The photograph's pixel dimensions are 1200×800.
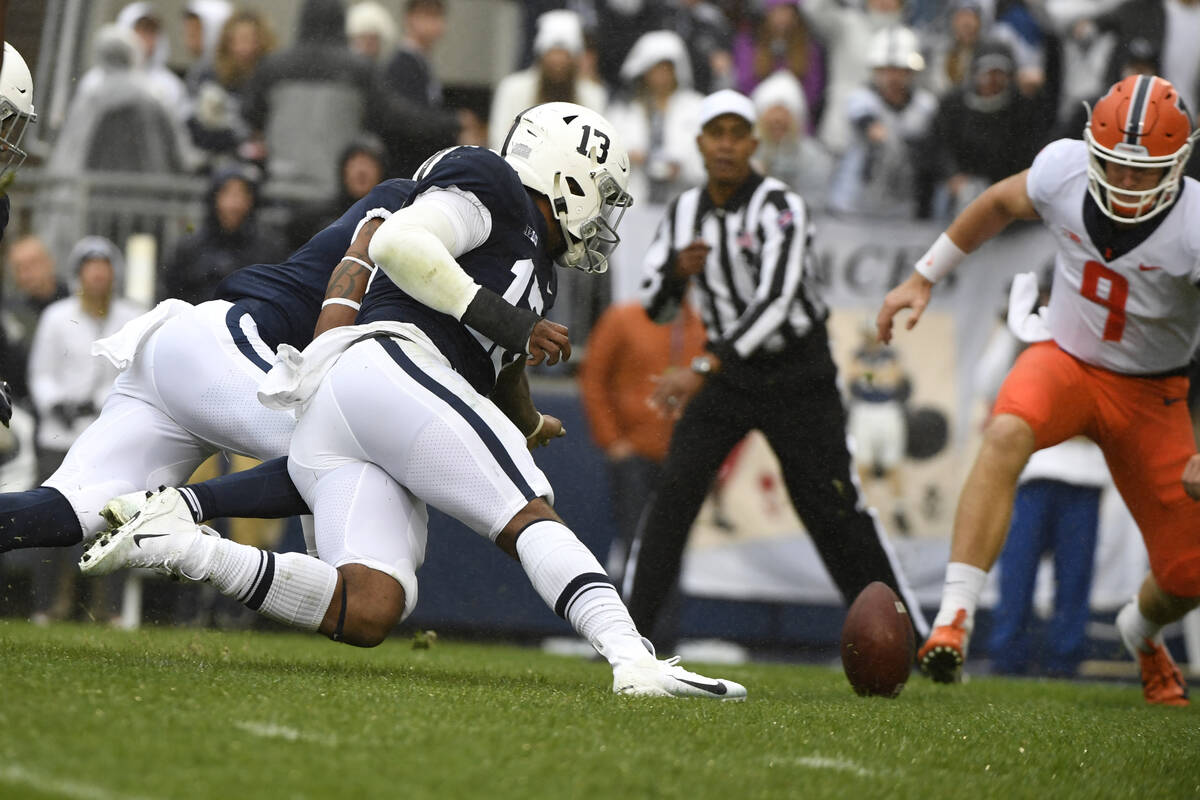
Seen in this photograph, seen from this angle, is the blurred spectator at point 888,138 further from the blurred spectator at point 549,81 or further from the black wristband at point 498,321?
the black wristband at point 498,321

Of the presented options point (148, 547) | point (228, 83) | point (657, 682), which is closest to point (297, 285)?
point (148, 547)

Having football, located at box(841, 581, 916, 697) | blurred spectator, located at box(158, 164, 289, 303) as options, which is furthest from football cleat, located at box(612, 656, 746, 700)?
blurred spectator, located at box(158, 164, 289, 303)

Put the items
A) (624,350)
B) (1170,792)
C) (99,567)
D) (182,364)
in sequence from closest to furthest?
(1170,792) → (99,567) → (182,364) → (624,350)

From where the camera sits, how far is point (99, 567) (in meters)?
3.79

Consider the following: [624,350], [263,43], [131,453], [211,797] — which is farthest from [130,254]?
[211,797]

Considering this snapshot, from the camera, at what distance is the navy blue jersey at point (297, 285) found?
4427 mm

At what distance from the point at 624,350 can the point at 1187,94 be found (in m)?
3.37

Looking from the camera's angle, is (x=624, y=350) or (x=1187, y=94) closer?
(x=624, y=350)

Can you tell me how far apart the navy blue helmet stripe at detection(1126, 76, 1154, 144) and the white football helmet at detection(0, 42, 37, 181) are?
3.12m

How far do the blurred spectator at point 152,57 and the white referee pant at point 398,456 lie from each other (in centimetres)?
529

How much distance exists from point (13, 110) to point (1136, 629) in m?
3.79

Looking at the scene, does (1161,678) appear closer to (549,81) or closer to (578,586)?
(578,586)

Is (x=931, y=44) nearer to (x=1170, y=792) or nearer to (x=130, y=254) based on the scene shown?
(x=130, y=254)

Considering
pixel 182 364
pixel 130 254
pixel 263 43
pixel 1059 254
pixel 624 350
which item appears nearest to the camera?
pixel 182 364
